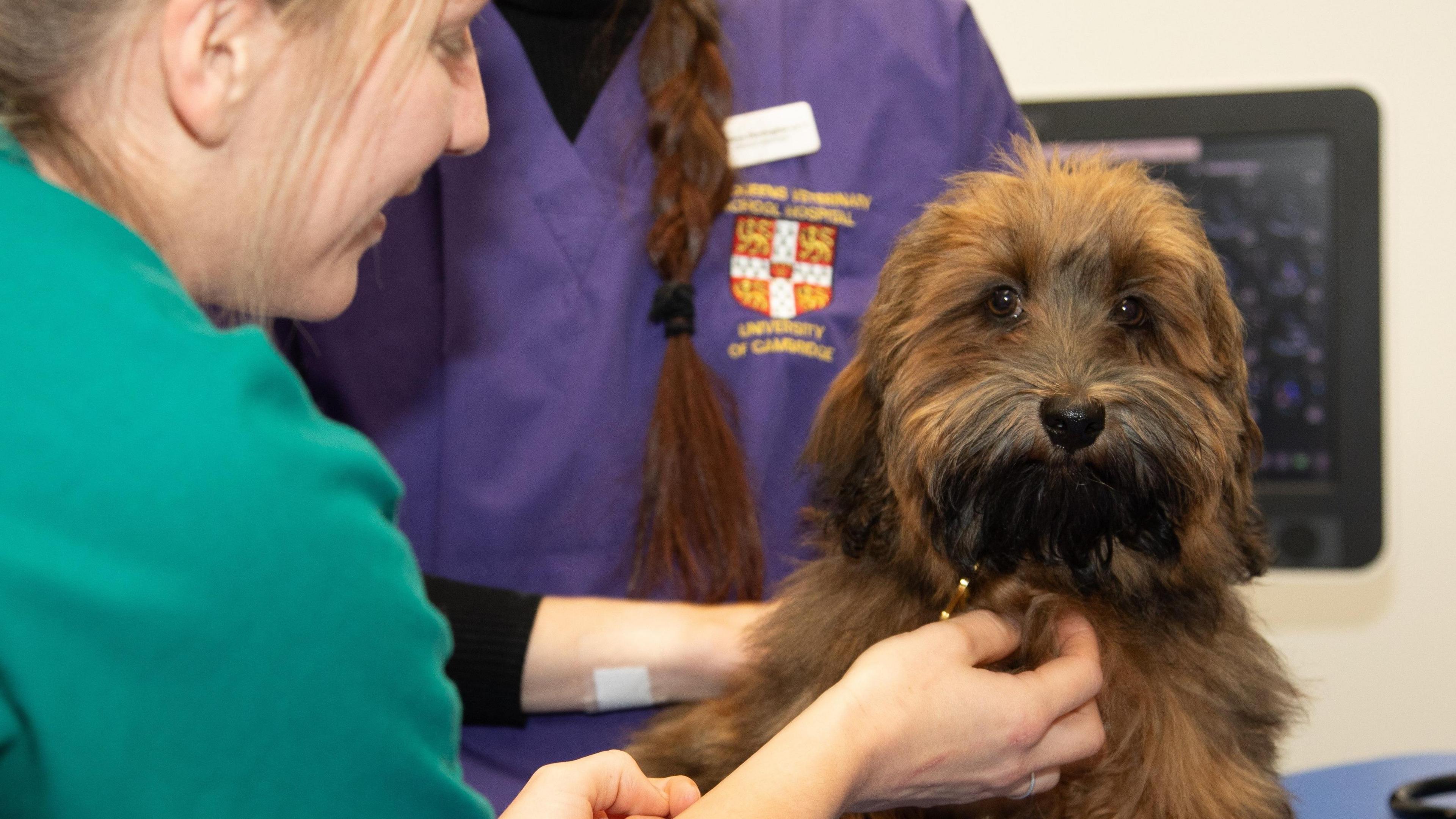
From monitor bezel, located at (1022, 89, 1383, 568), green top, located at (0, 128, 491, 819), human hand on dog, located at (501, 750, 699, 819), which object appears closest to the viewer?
green top, located at (0, 128, 491, 819)

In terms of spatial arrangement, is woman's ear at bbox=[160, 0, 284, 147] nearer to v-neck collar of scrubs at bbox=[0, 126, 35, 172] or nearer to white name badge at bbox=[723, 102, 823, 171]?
v-neck collar of scrubs at bbox=[0, 126, 35, 172]

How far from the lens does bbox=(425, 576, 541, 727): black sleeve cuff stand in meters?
1.74

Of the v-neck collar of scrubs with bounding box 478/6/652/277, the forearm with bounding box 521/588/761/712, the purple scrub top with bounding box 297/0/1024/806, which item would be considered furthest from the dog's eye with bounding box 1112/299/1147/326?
the v-neck collar of scrubs with bounding box 478/6/652/277

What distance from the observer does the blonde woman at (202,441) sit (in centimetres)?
66

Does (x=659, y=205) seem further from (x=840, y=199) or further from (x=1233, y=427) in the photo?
(x=1233, y=427)

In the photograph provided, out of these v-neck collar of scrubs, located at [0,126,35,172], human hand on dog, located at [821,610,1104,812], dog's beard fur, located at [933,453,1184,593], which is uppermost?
v-neck collar of scrubs, located at [0,126,35,172]

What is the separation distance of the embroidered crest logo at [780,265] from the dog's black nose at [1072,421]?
25.3 inches

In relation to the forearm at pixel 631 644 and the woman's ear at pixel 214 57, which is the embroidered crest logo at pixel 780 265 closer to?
the forearm at pixel 631 644

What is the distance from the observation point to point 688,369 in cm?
179

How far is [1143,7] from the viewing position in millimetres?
2918

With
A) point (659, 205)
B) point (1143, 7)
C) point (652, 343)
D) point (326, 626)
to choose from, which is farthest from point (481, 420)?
point (1143, 7)

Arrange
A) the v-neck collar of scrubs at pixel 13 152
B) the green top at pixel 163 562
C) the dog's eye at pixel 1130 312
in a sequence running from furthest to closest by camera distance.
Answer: the dog's eye at pixel 1130 312 < the v-neck collar of scrubs at pixel 13 152 < the green top at pixel 163 562

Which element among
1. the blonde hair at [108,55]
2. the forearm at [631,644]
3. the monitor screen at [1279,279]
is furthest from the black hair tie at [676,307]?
the monitor screen at [1279,279]

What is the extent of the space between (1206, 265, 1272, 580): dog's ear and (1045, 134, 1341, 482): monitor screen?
955 mm
